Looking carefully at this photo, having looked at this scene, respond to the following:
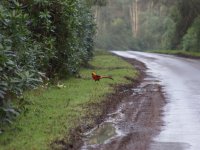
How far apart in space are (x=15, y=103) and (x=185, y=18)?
115 feet

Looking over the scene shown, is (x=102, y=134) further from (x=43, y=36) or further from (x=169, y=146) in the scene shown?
(x=43, y=36)

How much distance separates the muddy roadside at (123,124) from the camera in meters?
8.84

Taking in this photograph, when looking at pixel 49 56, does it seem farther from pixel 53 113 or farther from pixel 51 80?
pixel 53 113

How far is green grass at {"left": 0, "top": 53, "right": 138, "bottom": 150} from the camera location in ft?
28.1

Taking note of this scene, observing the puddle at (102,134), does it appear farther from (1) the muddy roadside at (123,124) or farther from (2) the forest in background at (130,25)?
(2) the forest in background at (130,25)

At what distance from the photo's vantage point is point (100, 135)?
9.66m

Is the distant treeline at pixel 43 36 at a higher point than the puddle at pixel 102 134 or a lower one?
higher

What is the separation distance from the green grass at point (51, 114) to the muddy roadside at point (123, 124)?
0.27 metres

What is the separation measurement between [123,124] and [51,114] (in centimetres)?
174

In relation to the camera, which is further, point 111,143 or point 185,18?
point 185,18

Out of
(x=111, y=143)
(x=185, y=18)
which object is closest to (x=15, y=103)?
(x=111, y=143)

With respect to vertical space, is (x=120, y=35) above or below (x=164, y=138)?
below

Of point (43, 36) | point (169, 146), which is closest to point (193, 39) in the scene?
point (43, 36)

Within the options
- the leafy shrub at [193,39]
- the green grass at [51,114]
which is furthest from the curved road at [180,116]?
the leafy shrub at [193,39]
